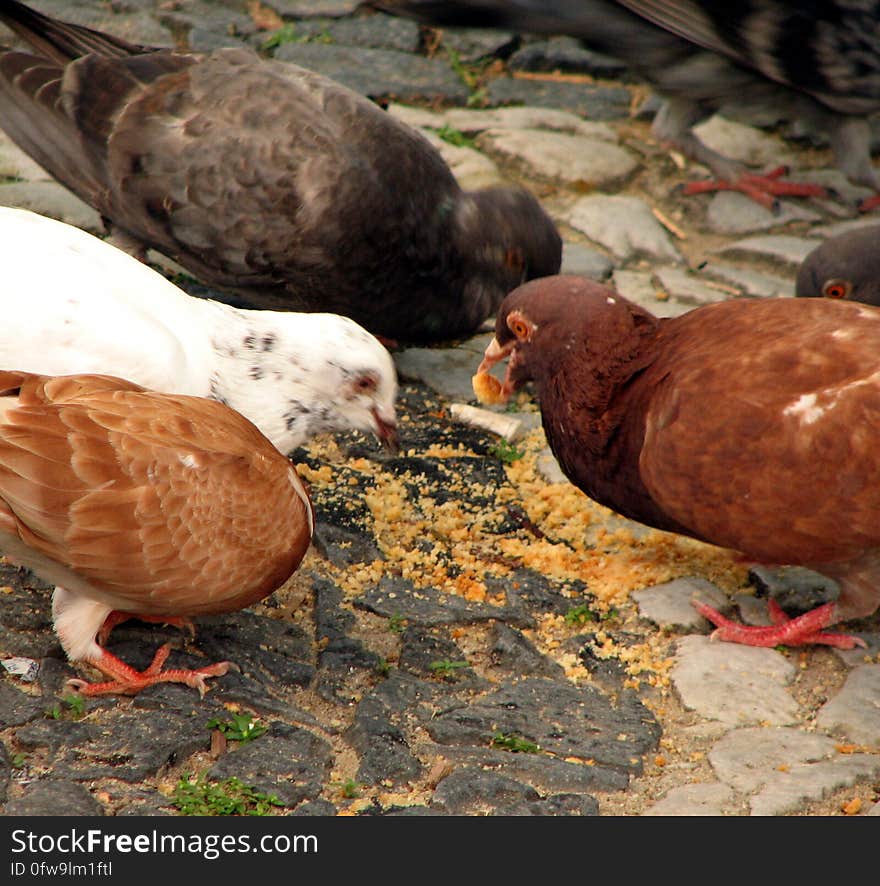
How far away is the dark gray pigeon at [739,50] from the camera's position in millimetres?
6309

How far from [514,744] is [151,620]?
1.14 meters

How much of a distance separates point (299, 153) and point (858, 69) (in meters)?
3.10

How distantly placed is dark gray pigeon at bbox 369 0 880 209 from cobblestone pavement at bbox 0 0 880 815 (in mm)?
1411

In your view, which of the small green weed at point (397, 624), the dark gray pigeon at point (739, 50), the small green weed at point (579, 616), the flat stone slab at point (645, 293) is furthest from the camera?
the dark gray pigeon at point (739, 50)

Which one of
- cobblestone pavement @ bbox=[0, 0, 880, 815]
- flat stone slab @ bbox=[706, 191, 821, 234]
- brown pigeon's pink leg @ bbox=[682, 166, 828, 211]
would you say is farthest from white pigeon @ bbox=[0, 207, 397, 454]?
brown pigeon's pink leg @ bbox=[682, 166, 828, 211]

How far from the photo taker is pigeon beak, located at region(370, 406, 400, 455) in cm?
417

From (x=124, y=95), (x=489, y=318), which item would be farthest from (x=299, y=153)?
(x=489, y=318)

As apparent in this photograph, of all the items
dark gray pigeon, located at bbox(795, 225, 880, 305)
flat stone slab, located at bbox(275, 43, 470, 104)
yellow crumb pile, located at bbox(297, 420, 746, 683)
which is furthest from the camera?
flat stone slab, located at bbox(275, 43, 470, 104)

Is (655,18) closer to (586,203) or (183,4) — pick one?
(586,203)

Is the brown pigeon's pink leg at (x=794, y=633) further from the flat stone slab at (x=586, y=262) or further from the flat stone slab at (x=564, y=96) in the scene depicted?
the flat stone slab at (x=564, y=96)

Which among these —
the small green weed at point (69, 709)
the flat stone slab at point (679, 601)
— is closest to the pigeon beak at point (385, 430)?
the flat stone slab at point (679, 601)

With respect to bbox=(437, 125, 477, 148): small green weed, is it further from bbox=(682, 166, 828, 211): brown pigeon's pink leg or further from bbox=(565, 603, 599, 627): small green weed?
bbox=(565, 603, 599, 627): small green weed

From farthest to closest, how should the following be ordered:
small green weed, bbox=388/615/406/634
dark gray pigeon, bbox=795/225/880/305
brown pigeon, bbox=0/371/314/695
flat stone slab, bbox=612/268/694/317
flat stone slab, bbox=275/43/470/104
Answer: flat stone slab, bbox=275/43/470/104
flat stone slab, bbox=612/268/694/317
dark gray pigeon, bbox=795/225/880/305
small green weed, bbox=388/615/406/634
brown pigeon, bbox=0/371/314/695

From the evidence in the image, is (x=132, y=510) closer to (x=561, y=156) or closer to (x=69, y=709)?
(x=69, y=709)
